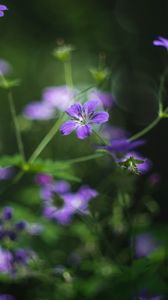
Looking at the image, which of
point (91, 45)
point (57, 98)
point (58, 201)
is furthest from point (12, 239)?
point (91, 45)

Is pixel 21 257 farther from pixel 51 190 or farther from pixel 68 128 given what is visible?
pixel 68 128

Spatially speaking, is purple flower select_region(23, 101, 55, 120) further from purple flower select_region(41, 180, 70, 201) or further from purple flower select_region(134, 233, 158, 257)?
purple flower select_region(134, 233, 158, 257)

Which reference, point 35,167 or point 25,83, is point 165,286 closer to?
point 35,167

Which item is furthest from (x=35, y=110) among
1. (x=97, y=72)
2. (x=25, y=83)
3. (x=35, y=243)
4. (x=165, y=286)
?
(x=25, y=83)

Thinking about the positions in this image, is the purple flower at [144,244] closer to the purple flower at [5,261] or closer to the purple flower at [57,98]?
the purple flower at [5,261]

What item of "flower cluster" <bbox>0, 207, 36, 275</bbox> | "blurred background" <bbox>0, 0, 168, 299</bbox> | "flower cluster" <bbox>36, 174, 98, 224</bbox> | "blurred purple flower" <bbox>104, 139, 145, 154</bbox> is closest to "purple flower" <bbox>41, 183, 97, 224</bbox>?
"flower cluster" <bbox>36, 174, 98, 224</bbox>
